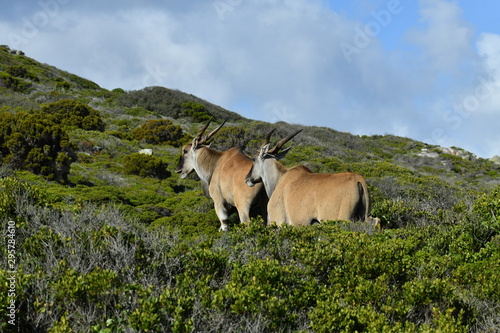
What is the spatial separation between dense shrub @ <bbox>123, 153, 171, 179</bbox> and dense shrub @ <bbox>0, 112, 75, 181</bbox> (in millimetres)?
4245

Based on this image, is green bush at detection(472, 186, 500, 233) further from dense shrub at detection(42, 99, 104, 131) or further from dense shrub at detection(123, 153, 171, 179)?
dense shrub at detection(42, 99, 104, 131)

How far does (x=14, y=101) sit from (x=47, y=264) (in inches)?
1430

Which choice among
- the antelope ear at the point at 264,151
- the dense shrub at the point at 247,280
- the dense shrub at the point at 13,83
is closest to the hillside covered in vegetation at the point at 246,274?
the dense shrub at the point at 247,280

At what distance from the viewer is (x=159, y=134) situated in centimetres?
3478

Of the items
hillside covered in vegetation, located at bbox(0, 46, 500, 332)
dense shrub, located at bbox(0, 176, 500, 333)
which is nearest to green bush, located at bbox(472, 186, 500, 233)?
hillside covered in vegetation, located at bbox(0, 46, 500, 332)

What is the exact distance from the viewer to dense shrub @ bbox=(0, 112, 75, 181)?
17.9 meters

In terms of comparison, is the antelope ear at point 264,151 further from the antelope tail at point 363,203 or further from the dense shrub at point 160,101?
the dense shrub at point 160,101

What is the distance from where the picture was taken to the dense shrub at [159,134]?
34406mm

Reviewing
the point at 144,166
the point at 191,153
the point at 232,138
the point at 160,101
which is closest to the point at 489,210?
the point at 191,153

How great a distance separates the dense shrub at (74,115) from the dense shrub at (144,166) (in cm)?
1279

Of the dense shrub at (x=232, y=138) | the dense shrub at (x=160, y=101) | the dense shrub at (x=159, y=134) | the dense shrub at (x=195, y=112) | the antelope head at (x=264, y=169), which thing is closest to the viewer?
the antelope head at (x=264, y=169)

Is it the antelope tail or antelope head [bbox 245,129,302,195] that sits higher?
antelope head [bbox 245,129,302,195]

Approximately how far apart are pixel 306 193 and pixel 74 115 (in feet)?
98.1

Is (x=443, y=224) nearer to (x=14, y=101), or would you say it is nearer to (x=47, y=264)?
(x=47, y=264)
